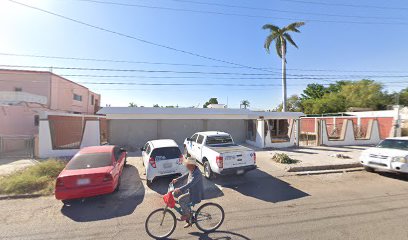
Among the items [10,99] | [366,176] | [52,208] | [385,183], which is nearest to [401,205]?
[385,183]

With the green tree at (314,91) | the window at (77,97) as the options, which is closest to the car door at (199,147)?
the window at (77,97)

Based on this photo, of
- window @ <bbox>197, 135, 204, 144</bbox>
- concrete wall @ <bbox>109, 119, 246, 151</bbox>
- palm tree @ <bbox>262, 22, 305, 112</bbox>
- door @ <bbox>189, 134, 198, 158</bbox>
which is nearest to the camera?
window @ <bbox>197, 135, 204, 144</bbox>

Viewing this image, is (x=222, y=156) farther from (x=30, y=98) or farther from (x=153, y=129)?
(x=30, y=98)

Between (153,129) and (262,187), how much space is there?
1106 cm

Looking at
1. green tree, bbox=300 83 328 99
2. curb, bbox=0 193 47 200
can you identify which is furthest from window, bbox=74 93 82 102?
green tree, bbox=300 83 328 99

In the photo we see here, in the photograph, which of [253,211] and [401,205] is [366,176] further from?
[253,211]

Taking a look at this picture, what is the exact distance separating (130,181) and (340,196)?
7.13 meters

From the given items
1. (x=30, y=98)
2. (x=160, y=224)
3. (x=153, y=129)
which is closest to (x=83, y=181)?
(x=160, y=224)

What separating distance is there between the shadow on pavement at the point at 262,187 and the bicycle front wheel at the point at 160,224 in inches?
123

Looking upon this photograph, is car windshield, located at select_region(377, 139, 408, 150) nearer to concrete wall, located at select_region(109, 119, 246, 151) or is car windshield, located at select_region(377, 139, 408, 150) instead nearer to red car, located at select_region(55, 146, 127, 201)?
concrete wall, located at select_region(109, 119, 246, 151)

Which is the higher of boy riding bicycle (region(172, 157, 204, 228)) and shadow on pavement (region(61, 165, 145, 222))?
boy riding bicycle (region(172, 157, 204, 228))

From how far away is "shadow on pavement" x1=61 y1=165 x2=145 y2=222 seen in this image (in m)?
5.25

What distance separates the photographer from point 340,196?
20.9 ft

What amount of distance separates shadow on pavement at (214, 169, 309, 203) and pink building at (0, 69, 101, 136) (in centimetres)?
1239
